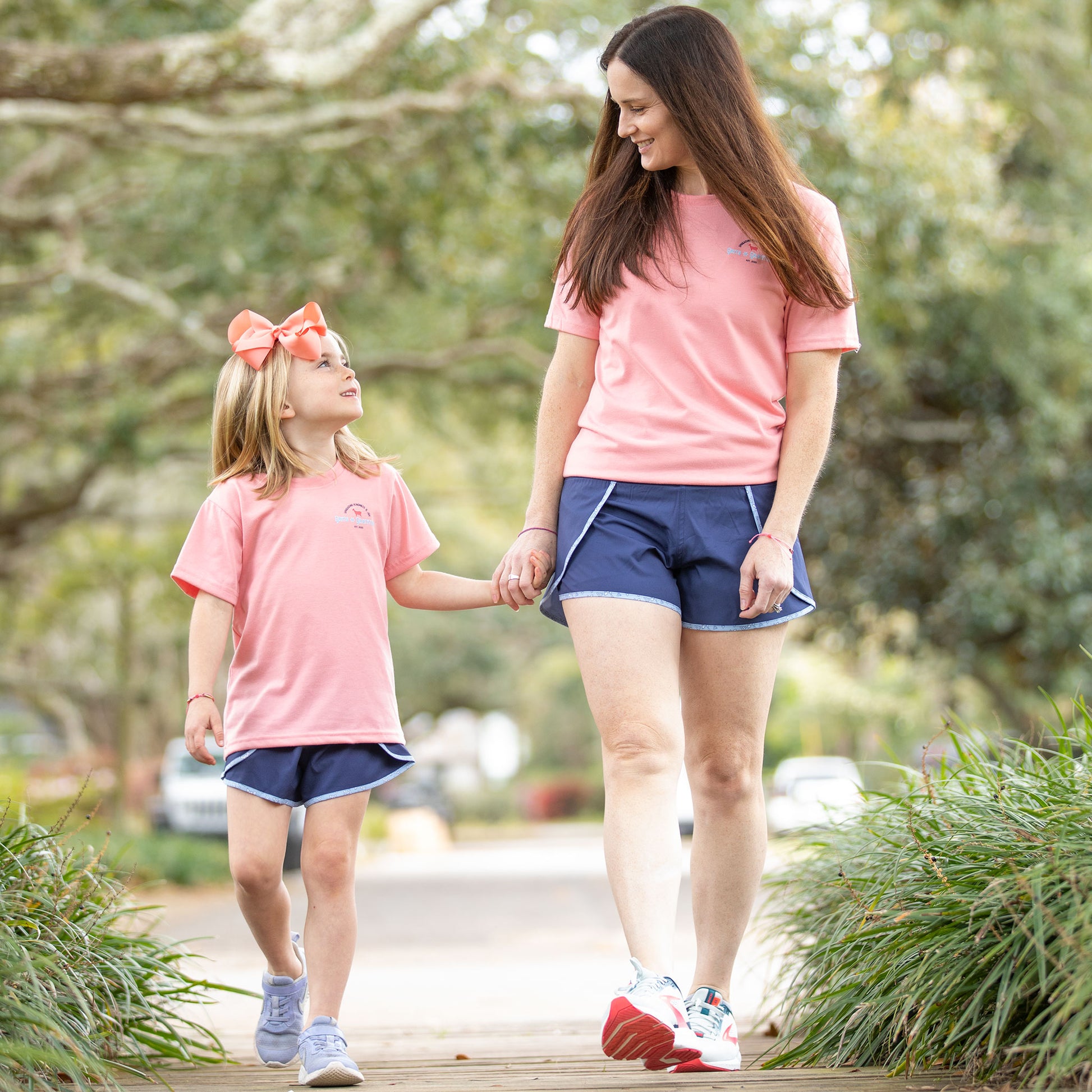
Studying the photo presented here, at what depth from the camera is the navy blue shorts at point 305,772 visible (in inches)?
132

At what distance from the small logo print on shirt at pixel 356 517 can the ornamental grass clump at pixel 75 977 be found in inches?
41.0

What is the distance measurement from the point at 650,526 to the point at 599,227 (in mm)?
740

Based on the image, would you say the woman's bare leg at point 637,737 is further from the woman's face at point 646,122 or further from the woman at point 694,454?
the woman's face at point 646,122

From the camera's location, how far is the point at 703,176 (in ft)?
10.6

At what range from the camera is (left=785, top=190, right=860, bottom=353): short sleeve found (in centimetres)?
323

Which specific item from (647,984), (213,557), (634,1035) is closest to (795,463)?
(647,984)

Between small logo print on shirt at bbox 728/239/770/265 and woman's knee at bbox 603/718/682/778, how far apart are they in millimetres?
1075

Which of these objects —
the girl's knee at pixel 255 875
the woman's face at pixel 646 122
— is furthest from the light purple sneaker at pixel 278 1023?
the woman's face at pixel 646 122

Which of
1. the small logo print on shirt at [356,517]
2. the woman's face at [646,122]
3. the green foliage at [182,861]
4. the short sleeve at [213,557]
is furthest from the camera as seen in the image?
the green foliage at [182,861]

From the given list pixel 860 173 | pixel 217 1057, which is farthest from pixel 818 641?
pixel 217 1057

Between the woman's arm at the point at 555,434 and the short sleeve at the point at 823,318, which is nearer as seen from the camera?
the short sleeve at the point at 823,318

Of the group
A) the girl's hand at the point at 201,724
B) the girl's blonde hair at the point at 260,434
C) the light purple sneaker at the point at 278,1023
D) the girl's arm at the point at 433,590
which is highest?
the girl's blonde hair at the point at 260,434

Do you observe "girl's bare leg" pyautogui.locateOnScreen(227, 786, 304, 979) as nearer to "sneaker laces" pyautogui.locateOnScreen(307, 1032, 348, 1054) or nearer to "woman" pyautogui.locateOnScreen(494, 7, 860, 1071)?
"sneaker laces" pyautogui.locateOnScreen(307, 1032, 348, 1054)

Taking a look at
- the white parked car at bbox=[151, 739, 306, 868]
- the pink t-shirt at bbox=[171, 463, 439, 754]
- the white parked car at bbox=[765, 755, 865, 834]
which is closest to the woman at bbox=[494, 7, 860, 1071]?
the pink t-shirt at bbox=[171, 463, 439, 754]
